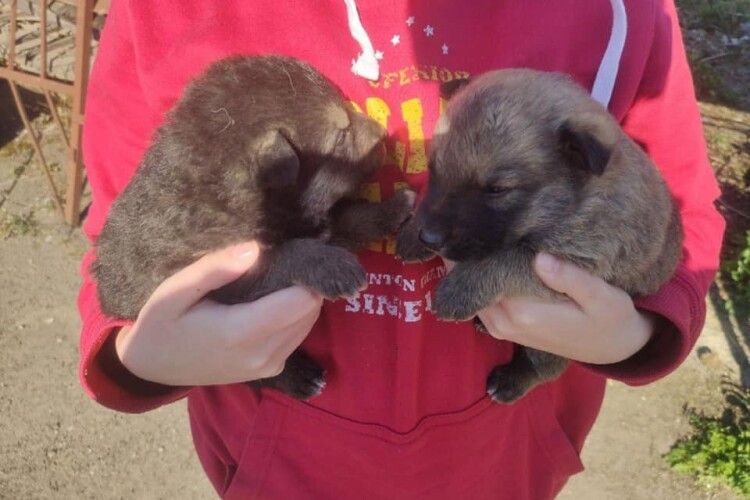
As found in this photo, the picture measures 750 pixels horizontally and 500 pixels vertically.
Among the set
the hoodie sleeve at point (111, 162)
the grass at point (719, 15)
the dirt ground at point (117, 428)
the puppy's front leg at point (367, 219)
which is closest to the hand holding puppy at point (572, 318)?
the puppy's front leg at point (367, 219)

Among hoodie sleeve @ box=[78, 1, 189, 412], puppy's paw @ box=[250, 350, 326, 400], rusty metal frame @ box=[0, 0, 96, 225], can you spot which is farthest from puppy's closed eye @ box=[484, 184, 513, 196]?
rusty metal frame @ box=[0, 0, 96, 225]

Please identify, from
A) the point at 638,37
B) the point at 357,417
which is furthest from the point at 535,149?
the point at 357,417

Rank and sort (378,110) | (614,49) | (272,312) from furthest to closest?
(378,110) → (614,49) → (272,312)

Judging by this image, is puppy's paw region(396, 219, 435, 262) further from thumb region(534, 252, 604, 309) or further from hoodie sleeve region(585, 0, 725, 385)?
hoodie sleeve region(585, 0, 725, 385)

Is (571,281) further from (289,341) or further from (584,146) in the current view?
(289,341)

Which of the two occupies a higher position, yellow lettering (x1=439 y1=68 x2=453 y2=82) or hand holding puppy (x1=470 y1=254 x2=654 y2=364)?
yellow lettering (x1=439 y1=68 x2=453 y2=82)

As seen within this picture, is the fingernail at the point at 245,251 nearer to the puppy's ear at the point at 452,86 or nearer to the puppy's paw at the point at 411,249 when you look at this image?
the puppy's paw at the point at 411,249

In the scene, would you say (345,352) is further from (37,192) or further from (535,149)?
(37,192)

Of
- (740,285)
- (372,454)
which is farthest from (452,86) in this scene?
(740,285)
